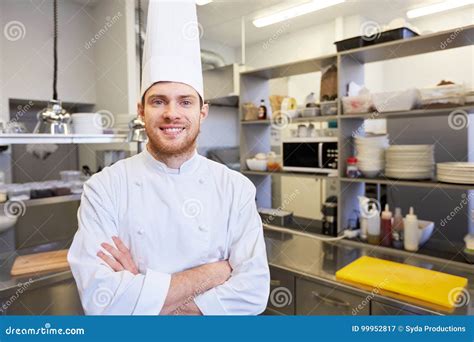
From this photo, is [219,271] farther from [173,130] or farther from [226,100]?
[226,100]

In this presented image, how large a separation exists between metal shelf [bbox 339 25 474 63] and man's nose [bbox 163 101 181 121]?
3.67 feet

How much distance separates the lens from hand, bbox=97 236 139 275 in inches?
30.2

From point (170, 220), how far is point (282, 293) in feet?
2.62

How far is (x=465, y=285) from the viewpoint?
1.15 meters

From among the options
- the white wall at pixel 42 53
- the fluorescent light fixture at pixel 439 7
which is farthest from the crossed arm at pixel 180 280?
the fluorescent light fixture at pixel 439 7

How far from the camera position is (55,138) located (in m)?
1.15

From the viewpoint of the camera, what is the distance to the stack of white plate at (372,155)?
1567 mm

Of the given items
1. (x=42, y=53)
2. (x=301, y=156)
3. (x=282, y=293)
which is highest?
(x=42, y=53)

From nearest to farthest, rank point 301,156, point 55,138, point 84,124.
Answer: point 55,138
point 84,124
point 301,156

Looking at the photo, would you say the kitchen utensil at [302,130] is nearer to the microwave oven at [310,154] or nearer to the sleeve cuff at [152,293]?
the microwave oven at [310,154]

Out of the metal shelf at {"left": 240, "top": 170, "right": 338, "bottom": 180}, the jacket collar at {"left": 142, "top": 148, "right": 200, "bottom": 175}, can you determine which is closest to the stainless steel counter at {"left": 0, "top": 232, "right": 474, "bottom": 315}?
the metal shelf at {"left": 240, "top": 170, "right": 338, "bottom": 180}

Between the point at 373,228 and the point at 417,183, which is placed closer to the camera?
the point at 417,183

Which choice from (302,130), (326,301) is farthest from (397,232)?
(302,130)

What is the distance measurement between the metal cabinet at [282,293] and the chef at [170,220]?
60 cm
